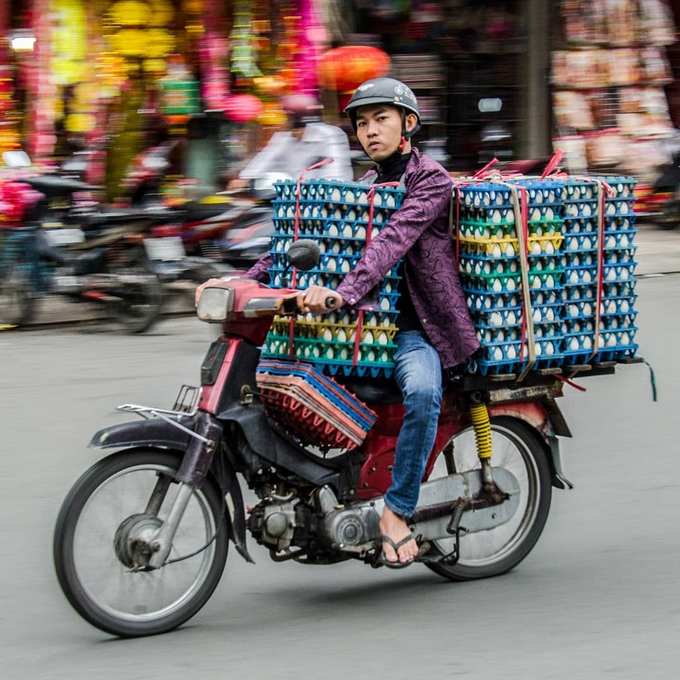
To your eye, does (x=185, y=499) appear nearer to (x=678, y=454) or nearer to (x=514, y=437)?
(x=514, y=437)

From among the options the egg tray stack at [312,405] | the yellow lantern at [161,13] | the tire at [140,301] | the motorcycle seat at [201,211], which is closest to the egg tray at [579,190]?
the egg tray stack at [312,405]

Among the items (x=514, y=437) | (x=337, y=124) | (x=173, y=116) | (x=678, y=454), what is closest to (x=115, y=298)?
(x=173, y=116)

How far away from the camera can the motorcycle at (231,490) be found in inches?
183

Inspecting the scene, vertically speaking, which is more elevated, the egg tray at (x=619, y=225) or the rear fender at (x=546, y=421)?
the egg tray at (x=619, y=225)

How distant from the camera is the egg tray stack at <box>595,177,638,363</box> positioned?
536cm

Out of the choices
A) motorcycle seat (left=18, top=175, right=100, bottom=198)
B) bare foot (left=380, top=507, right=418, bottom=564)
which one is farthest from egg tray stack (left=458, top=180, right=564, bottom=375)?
motorcycle seat (left=18, top=175, right=100, bottom=198)

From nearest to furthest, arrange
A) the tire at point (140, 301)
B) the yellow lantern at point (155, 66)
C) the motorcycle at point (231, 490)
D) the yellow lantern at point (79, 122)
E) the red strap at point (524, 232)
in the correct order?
1. the motorcycle at point (231, 490)
2. the red strap at point (524, 232)
3. the tire at point (140, 301)
4. the yellow lantern at point (79, 122)
5. the yellow lantern at point (155, 66)

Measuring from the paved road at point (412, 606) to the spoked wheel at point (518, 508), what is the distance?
0.25ft

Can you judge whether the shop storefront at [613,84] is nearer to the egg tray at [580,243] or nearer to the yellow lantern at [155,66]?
the yellow lantern at [155,66]

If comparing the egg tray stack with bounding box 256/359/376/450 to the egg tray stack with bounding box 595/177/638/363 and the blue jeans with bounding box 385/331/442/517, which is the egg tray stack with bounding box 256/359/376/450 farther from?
the egg tray stack with bounding box 595/177/638/363

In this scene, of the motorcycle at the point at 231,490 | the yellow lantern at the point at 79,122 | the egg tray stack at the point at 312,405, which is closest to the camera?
the motorcycle at the point at 231,490

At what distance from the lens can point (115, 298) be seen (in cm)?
1084

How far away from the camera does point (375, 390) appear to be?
199 inches

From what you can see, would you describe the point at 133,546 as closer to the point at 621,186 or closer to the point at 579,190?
the point at 579,190
